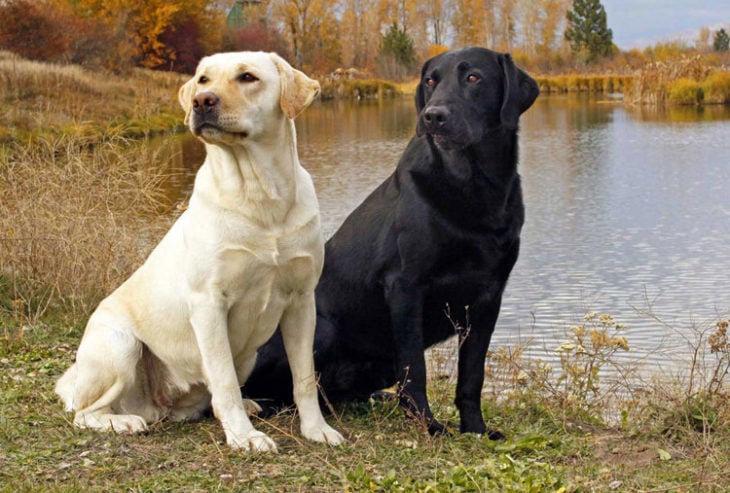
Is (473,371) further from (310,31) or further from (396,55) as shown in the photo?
(396,55)

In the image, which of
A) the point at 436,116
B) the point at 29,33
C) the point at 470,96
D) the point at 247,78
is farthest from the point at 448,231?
the point at 29,33

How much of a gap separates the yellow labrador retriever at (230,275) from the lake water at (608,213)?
2601 millimetres

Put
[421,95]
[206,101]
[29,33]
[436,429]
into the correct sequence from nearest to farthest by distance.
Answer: [206,101], [436,429], [421,95], [29,33]

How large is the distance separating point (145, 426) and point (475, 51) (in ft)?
A: 7.24

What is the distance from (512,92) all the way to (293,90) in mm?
1005

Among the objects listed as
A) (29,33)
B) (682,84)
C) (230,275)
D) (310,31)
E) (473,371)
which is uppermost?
(310,31)

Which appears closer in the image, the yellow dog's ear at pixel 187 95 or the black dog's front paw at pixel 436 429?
the yellow dog's ear at pixel 187 95

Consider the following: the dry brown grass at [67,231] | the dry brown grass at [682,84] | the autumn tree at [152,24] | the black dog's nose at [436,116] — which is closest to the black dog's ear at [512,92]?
the black dog's nose at [436,116]

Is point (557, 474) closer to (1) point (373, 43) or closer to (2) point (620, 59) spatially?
(2) point (620, 59)

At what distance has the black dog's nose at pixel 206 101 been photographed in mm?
3956

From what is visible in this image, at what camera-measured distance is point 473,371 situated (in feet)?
15.3

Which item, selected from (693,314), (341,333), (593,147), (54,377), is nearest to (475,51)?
(341,333)

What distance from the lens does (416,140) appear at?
4.67m

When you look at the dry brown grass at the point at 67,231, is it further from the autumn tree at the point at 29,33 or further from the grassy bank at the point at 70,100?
the autumn tree at the point at 29,33
